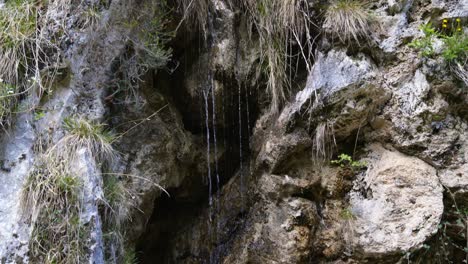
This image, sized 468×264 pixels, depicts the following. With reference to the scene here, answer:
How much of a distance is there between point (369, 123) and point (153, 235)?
190 centimetres

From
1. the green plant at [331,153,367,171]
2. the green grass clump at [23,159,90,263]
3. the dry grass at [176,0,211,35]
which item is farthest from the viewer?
the dry grass at [176,0,211,35]

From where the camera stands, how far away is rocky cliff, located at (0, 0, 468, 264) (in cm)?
263

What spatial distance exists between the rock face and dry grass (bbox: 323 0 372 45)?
0.81 metres

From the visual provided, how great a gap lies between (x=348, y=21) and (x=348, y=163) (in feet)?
3.08

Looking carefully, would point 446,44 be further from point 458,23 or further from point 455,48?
point 458,23

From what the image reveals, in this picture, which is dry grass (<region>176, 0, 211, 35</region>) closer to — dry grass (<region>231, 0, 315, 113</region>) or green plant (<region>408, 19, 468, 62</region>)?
dry grass (<region>231, 0, 315, 113</region>)

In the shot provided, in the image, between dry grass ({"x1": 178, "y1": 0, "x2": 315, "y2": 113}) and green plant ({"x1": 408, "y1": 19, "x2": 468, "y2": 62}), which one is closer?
green plant ({"x1": 408, "y1": 19, "x2": 468, "y2": 62})

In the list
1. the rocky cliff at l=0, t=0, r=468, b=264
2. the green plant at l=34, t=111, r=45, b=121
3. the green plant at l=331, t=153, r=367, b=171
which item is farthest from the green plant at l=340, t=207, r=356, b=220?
the green plant at l=34, t=111, r=45, b=121

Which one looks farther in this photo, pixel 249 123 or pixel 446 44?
pixel 249 123

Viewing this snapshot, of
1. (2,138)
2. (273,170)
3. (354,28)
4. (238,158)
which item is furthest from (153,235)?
(354,28)

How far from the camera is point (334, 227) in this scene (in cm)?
296

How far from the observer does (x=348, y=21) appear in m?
3.02

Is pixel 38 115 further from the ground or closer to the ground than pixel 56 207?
further from the ground

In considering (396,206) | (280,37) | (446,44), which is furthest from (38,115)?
(446,44)
